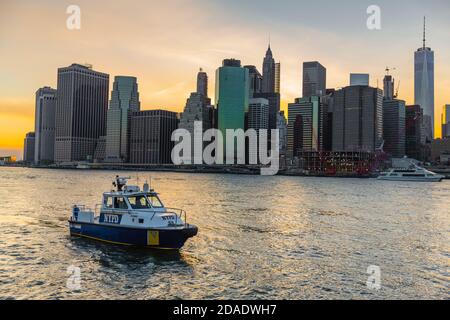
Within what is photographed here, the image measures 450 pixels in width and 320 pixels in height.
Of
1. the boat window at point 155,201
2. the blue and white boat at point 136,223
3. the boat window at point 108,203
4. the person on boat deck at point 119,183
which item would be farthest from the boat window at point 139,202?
the person on boat deck at point 119,183

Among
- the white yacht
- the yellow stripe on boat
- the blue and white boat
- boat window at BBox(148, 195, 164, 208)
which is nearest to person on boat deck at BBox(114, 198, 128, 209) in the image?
the blue and white boat

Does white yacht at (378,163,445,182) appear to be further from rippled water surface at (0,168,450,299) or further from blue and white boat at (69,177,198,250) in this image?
blue and white boat at (69,177,198,250)

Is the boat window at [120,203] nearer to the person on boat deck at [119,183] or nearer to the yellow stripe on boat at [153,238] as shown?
the person on boat deck at [119,183]

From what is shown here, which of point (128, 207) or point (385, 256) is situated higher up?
point (128, 207)

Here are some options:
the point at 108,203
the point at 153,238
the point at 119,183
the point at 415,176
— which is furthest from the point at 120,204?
the point at 415,176

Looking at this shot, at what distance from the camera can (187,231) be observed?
25.3 meters

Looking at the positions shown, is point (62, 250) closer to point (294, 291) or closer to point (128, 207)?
point (128, 207)

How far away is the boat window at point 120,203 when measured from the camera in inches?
1067

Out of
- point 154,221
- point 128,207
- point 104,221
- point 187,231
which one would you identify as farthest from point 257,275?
point 104,221

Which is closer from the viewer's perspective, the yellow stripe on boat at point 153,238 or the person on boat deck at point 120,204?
the yellow stripe on boat at point 153,238

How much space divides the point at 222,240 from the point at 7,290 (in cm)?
1580

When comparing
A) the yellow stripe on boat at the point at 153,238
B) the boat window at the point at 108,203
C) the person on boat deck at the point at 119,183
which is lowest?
the yellow stripe on boat at the point at 153,238

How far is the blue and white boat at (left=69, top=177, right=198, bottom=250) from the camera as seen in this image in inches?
1001
